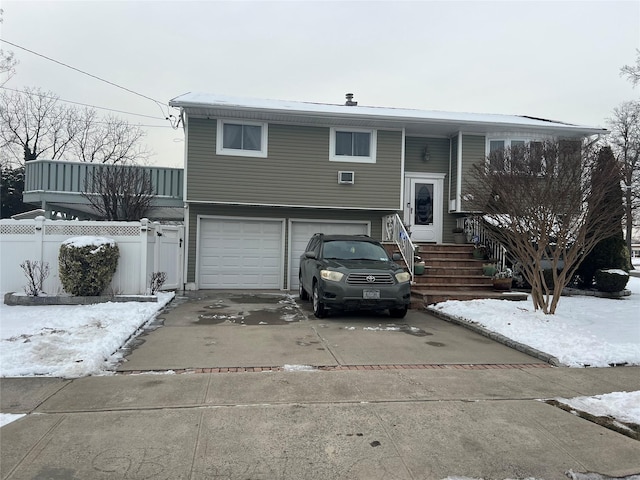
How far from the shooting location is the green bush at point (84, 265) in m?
9.31

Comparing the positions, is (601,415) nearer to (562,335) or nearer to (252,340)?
(562,335)

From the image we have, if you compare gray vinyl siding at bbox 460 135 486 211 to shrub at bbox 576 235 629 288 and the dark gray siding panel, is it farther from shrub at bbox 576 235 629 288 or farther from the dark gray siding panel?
shrub at bbox 576 235 629 288

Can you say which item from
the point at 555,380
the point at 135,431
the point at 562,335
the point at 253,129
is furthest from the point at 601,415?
the point at 253,129

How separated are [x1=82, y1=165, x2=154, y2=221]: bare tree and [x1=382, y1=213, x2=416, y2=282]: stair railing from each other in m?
7.64

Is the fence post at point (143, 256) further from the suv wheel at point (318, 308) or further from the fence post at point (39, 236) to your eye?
the suv wheel at point (318, 308)

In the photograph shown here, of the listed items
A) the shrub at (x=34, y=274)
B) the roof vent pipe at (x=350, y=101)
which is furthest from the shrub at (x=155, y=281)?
the roof vent pipe at (x=350, y=101)

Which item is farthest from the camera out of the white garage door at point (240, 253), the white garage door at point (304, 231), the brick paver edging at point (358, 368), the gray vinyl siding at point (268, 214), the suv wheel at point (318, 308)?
the white garage door at point (304, 231)

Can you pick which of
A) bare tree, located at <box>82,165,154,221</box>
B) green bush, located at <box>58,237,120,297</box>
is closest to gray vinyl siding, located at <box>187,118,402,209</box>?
bare tree, located at <box>82,165,154,221</box>

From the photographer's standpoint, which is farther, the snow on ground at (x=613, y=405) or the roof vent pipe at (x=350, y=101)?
the roof vent pipe at (x=350, y=101)

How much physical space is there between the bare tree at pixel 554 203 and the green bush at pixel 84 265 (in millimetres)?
8295

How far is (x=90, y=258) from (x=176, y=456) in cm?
721

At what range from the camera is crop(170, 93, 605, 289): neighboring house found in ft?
43.6

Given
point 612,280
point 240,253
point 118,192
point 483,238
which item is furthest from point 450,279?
point 118,192

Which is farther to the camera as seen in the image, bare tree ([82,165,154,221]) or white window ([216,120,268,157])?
bare tree ([82,165,154,221])
